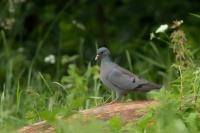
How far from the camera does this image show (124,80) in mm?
8195

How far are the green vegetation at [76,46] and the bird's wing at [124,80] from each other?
225 millimetres

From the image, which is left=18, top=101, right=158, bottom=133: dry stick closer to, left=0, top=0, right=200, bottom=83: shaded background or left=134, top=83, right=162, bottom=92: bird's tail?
left=134, top=83, right=162, bottom=92: bird's tail

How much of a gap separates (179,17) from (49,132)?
6.21 m

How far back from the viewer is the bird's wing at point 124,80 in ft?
26.8

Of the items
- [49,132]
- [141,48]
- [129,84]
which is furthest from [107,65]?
[141,48]

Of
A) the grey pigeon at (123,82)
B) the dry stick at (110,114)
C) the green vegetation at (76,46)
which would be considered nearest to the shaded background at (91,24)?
the green vegetation at (76,46)

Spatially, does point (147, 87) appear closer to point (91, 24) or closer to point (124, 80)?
point (124, 80)

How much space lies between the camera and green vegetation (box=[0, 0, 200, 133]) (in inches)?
357

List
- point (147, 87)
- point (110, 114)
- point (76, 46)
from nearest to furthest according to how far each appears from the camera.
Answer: point (110, 114) → point (147, 87) → point (76, 46)

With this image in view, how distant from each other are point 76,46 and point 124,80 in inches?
189

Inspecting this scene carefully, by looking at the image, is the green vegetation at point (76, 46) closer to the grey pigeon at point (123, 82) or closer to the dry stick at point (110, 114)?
the grey pigeon at point (123, 82)

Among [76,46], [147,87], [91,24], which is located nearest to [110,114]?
[147,87]

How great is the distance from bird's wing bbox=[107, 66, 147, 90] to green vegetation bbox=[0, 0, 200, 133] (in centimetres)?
22

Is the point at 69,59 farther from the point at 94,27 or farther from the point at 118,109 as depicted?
the point at 118,109
